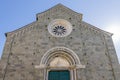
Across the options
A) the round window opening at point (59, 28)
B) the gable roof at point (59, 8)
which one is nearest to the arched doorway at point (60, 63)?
the round window opening at point (59, 28)

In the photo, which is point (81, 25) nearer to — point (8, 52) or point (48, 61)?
point (48, 61)

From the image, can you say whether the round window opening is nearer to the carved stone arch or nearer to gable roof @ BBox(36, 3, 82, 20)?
gable roof @ BBox(36, 3, 82, 20)

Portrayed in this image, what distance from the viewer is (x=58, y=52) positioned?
12523 mm

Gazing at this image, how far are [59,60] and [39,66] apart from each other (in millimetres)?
1739

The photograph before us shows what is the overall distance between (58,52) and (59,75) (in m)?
1.82

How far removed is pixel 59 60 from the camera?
12523mm

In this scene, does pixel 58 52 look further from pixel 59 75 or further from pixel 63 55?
pixel 59 75

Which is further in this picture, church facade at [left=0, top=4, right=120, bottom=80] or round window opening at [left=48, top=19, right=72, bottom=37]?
round window opening at [left=48, top=19, right=72, bottom=37]

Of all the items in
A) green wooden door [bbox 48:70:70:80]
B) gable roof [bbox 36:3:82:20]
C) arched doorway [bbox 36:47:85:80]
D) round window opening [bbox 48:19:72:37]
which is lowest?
green wooden door [bbox 48:70:70:80]

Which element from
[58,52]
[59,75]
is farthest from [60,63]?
[59,75]

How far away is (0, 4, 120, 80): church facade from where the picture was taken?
1149 centimetres

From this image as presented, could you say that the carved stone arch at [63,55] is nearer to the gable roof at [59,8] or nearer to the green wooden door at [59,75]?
the green wooden door at [59,75]

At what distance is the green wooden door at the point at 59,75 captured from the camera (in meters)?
11.6

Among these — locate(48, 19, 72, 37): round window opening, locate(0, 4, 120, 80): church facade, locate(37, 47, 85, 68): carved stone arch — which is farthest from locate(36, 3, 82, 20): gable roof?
locate(37, 47, 85, 68): carved stone arch
